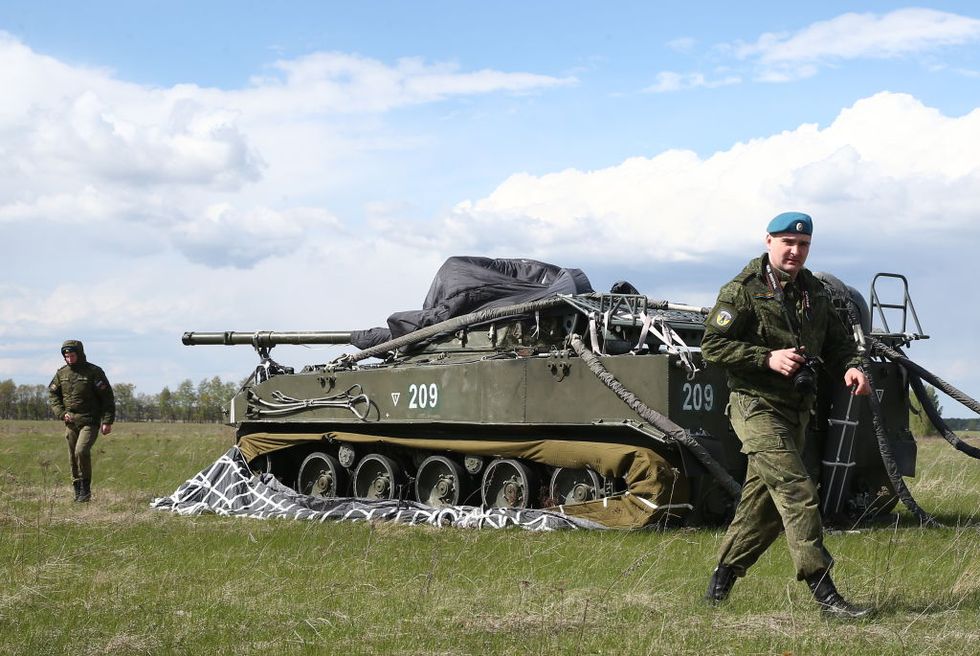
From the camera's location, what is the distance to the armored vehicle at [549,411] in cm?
1049

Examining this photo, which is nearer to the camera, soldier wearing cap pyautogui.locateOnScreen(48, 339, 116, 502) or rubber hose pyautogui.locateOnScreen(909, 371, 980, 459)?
rubber hose pyautogui.locateOnScreen(909, 371, 980, 459)

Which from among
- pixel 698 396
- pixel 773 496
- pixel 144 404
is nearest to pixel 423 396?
pixel 698 396

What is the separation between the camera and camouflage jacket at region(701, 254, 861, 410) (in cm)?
646

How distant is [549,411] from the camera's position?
11195mm

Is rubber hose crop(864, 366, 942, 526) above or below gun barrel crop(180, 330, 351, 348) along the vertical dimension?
below

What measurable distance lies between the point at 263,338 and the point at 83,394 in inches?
88.6

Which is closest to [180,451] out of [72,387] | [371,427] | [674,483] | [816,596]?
[72,387]

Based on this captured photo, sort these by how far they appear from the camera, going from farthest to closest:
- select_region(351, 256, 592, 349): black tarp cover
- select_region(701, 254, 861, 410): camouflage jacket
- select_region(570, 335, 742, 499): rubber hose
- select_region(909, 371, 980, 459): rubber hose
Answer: select_region(351, 256, 592, 349): black tarp cover
select_region(909, 371, 980, 459): rubber hose
select_region(570, 335, 742, 499): rubber hose
select_region(701, 254, 861, 410): camouflage jacket

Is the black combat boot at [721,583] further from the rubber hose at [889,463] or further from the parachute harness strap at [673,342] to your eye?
the rubber hose at [889,463]

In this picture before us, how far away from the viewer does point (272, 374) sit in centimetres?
1521

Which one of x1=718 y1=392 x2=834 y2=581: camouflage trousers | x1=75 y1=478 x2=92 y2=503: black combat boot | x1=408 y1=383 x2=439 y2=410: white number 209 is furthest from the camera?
x1=75 y1=478 x2=92 y2=503: black combat boot

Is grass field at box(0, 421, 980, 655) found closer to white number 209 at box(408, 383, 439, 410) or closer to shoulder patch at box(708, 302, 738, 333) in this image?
shoulder patch at box(708, 302, 738, 333)

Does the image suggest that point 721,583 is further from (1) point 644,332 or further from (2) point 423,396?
(2) point 423,396

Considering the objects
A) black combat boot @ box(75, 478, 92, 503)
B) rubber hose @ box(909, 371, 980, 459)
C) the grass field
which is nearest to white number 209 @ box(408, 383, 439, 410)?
the grass field
